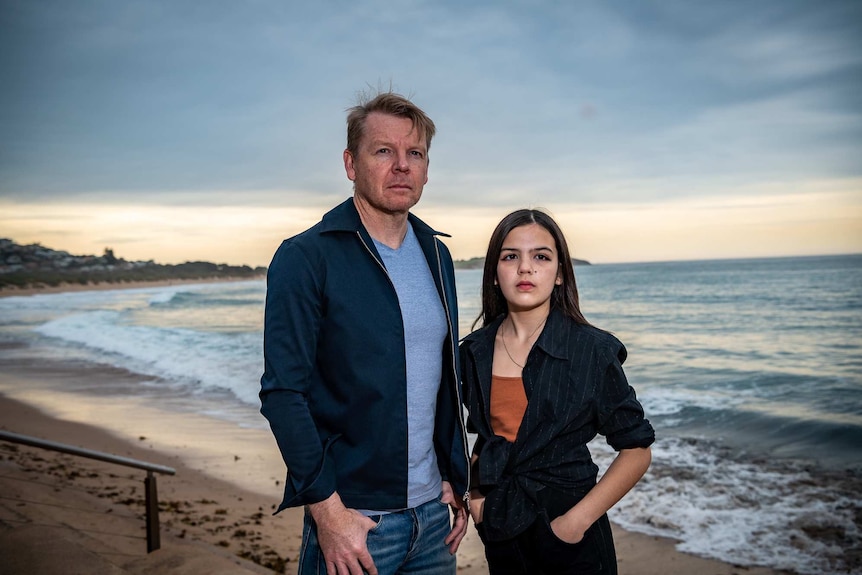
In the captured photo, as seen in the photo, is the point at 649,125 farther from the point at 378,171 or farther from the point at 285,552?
the point at 378,171

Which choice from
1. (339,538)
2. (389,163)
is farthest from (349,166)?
(339,538)

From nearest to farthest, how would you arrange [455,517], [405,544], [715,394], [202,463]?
1. [405,544]
2. [455,517]
3. [202,463]
4. [715,394]

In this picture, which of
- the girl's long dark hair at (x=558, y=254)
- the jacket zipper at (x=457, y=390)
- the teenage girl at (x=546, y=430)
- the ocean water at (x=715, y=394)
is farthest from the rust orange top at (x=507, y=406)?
the ocean water at (x=715, y=394)

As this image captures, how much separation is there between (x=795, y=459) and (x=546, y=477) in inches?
368

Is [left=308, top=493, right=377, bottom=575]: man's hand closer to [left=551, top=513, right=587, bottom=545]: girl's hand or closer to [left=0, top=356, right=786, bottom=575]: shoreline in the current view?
[left=551, top=513, right=587, bottom=545]: girl's hand

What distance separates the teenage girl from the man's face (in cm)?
51

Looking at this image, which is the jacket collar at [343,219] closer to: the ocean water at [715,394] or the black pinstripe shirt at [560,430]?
the black pinstripe shirt at [560,430]

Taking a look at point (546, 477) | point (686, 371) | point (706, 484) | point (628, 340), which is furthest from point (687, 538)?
point (628, 340)

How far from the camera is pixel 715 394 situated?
14.9m

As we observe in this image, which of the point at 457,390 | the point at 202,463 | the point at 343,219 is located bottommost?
the point at 202,463

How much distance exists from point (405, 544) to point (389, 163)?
4.56 ft

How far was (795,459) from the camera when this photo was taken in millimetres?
9766

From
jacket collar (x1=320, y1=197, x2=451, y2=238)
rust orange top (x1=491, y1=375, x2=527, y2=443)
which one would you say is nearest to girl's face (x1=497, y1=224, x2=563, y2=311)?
rust orange top (x1=491, y1=375, x2=527, y2=443)

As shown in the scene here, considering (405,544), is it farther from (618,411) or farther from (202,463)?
(202,463)
